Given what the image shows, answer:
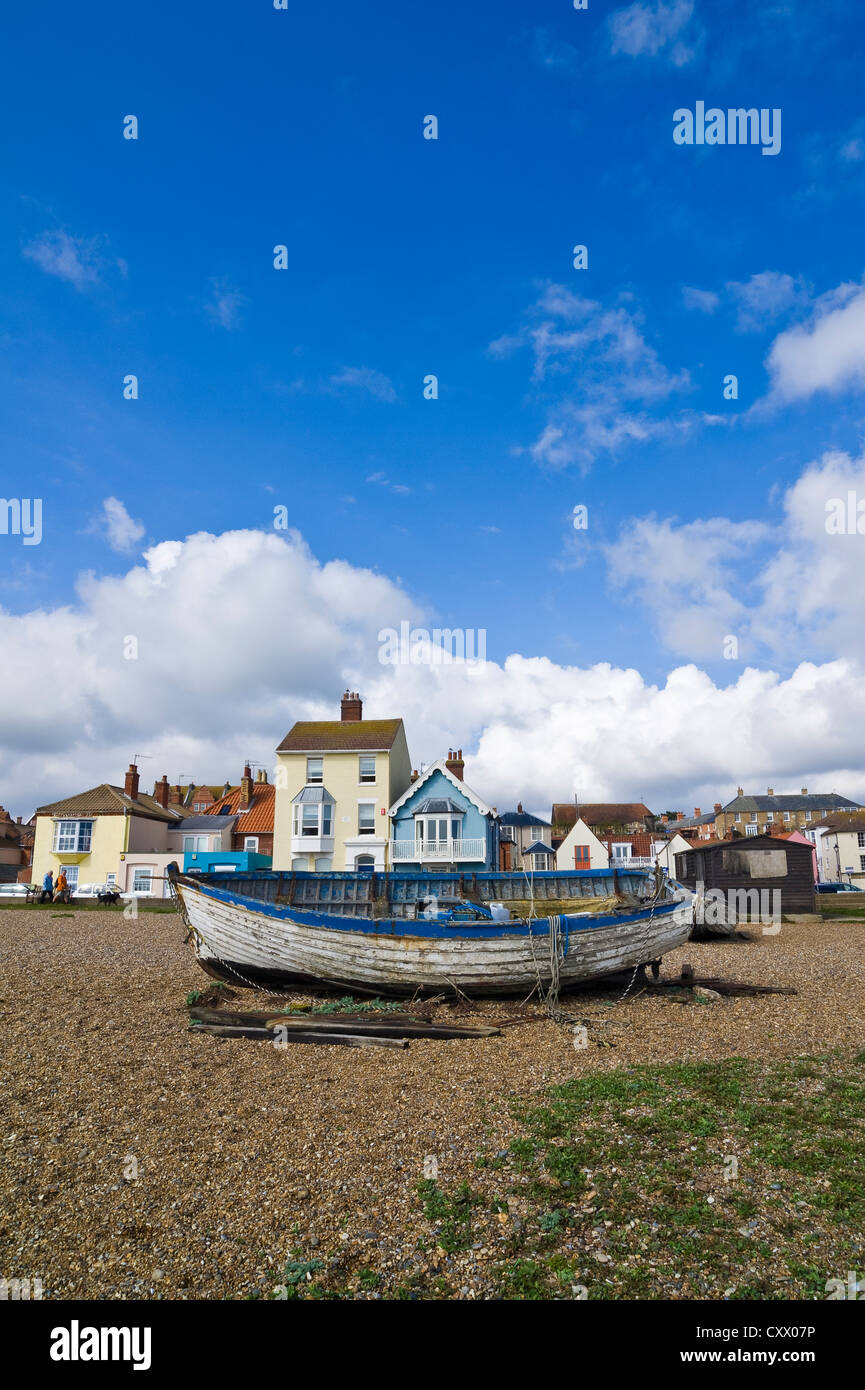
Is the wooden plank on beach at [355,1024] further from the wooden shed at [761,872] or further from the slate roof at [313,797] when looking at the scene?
the slate roof at [313,797]

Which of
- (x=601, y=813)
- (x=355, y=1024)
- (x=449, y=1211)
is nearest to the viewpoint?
(x=449, y=1211)

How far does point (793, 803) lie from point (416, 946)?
101148mm

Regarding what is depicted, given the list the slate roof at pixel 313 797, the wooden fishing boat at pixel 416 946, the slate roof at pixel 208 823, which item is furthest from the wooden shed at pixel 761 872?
the slate roof at pixel 208 823

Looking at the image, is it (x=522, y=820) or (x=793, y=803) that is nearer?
(x=522, y=820)

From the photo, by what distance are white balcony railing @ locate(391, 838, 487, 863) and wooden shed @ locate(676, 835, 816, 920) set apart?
41.8 feet

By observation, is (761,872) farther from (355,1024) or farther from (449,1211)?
(449,1211)

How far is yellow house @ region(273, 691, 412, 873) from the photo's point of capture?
1708 inches

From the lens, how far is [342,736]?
45500 millimetres

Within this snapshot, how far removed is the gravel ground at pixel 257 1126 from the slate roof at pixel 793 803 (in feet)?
307

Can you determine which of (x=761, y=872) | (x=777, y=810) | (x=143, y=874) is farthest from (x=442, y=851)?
(x=777, y=810)

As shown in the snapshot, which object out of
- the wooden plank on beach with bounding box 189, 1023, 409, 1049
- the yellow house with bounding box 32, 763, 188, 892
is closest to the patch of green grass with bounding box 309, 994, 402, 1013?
the wooden plank on beach with bounding box 189, 1023, 409, 1049

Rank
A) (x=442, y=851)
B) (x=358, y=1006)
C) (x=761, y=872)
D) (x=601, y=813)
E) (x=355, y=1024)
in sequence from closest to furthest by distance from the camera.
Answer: (x=355, y=1024)
(x=358, y=1006)
(x=761, y=872)
(x=442, y=851)
(x=601, y=813)

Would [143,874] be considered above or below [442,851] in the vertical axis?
below
